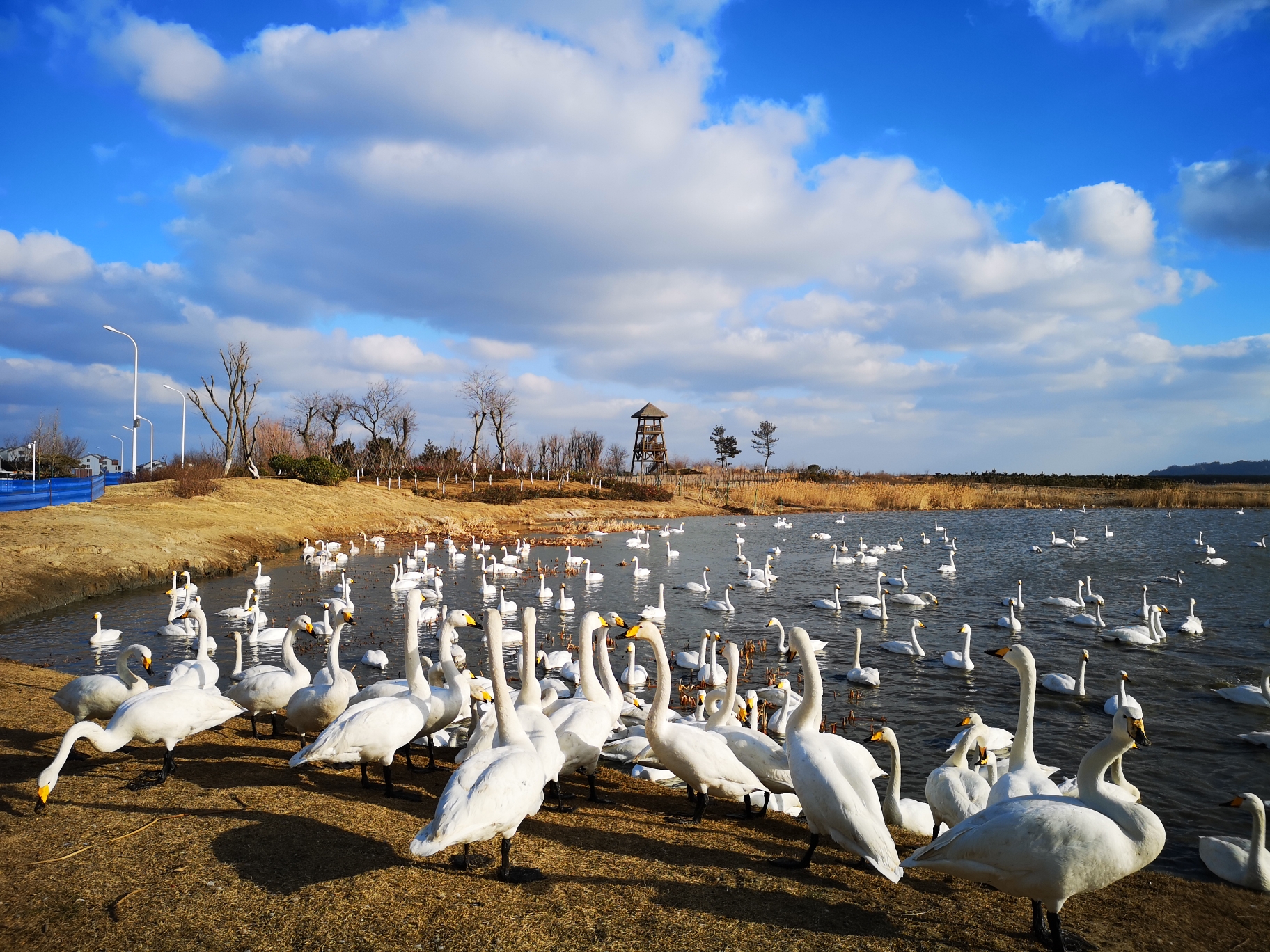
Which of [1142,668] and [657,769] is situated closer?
[657,769]

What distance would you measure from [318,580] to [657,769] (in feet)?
60.4

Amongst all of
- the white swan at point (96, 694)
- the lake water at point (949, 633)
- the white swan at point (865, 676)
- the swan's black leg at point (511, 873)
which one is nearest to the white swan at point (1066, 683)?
the lake water at point (949, 633)

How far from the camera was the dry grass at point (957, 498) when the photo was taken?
5834 centimetres

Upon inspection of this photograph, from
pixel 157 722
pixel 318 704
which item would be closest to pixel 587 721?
pixel 318 704

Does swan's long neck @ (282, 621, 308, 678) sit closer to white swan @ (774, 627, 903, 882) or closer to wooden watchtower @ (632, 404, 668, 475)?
white swan @ (774, 627, 903, 882)

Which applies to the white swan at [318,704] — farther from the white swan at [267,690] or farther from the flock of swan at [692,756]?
the white swan at [267,690]

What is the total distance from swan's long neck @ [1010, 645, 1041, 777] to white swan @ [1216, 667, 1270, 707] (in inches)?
294

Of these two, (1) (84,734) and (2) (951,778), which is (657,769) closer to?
(2) (951,778)

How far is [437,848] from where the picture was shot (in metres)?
4.47

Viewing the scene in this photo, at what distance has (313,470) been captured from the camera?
46.2 metres

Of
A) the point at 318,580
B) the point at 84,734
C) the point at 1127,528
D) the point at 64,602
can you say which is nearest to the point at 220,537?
the point at 318,580

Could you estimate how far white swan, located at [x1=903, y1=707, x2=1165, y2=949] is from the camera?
4316 millimetres

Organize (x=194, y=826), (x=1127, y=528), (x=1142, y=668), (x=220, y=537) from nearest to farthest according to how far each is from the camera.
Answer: (x=194, y=826) < (x=1142, y=668) < (x=220, y=537) < (x=1127, y=528)

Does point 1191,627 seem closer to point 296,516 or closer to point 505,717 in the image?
point 505,717
